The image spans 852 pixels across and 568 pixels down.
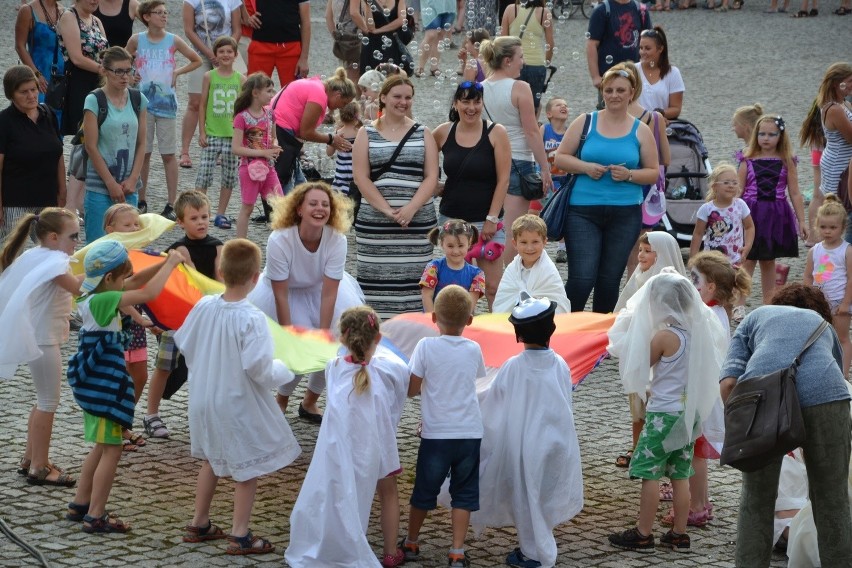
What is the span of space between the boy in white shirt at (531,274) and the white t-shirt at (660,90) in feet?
13.6

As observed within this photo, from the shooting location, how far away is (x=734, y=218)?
393 inches

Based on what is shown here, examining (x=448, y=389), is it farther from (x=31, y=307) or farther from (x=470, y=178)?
(x=470, y=178)

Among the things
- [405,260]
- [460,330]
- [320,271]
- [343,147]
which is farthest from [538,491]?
[343,147]

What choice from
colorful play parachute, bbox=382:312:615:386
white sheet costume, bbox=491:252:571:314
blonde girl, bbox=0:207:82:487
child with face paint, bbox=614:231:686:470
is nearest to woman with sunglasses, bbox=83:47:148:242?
blonde girl, bbox=0:207:82:487

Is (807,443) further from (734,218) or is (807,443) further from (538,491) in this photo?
(734,218)

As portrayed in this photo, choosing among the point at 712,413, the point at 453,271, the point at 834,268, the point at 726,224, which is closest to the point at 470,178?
the point at 453,271

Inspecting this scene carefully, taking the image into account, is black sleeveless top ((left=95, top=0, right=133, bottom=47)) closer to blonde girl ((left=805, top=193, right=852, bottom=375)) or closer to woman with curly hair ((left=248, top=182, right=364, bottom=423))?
woman with curly hair ((left=248, top=182, right=364, bottom=423))

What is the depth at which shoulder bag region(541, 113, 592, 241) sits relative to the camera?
28.4ft

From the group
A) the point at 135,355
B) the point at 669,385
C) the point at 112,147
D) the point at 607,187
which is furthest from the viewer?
the point at 112,147

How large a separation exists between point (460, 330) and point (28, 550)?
211 centimetres

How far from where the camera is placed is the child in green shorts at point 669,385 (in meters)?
6.36

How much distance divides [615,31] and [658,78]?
1.39 meters

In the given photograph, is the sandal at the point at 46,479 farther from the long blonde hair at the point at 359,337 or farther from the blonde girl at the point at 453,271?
the blonde girl at the point at 453,271

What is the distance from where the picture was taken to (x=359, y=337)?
5.99m
